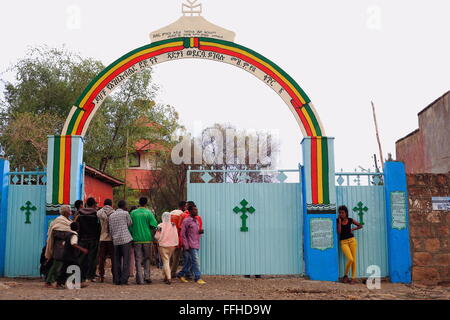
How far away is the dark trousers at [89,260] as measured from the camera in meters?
8.89

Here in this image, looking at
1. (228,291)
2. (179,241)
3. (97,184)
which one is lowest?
(228,291)

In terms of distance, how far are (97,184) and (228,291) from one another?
13.2 m

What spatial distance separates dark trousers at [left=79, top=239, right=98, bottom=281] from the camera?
8891mm

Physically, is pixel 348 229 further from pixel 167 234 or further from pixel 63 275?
pixel 63 275

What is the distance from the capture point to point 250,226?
983 cm

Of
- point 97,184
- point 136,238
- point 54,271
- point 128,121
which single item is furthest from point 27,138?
point 54,271

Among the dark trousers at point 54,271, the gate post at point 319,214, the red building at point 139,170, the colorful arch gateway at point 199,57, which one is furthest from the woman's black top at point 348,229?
the red building at point 139,170

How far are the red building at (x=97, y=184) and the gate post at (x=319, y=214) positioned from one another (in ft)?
31.0

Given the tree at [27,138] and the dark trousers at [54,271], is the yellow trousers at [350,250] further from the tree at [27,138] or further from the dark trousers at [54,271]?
the tree at [27,138]

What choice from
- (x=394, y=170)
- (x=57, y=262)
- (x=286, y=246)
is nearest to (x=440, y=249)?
(x=394, y=170)

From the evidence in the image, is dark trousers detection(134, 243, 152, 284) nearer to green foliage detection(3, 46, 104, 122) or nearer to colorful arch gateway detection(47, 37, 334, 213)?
colorful arch gateway detection(47, 37, 334, 213)

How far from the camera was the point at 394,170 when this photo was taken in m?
9.87

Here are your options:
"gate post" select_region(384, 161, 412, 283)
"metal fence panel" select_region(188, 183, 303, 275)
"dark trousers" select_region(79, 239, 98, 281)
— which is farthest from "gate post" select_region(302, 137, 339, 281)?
"dark trousers" select_region(79, 239, 98, 281)

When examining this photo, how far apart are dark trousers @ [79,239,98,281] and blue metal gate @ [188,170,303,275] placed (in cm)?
203
